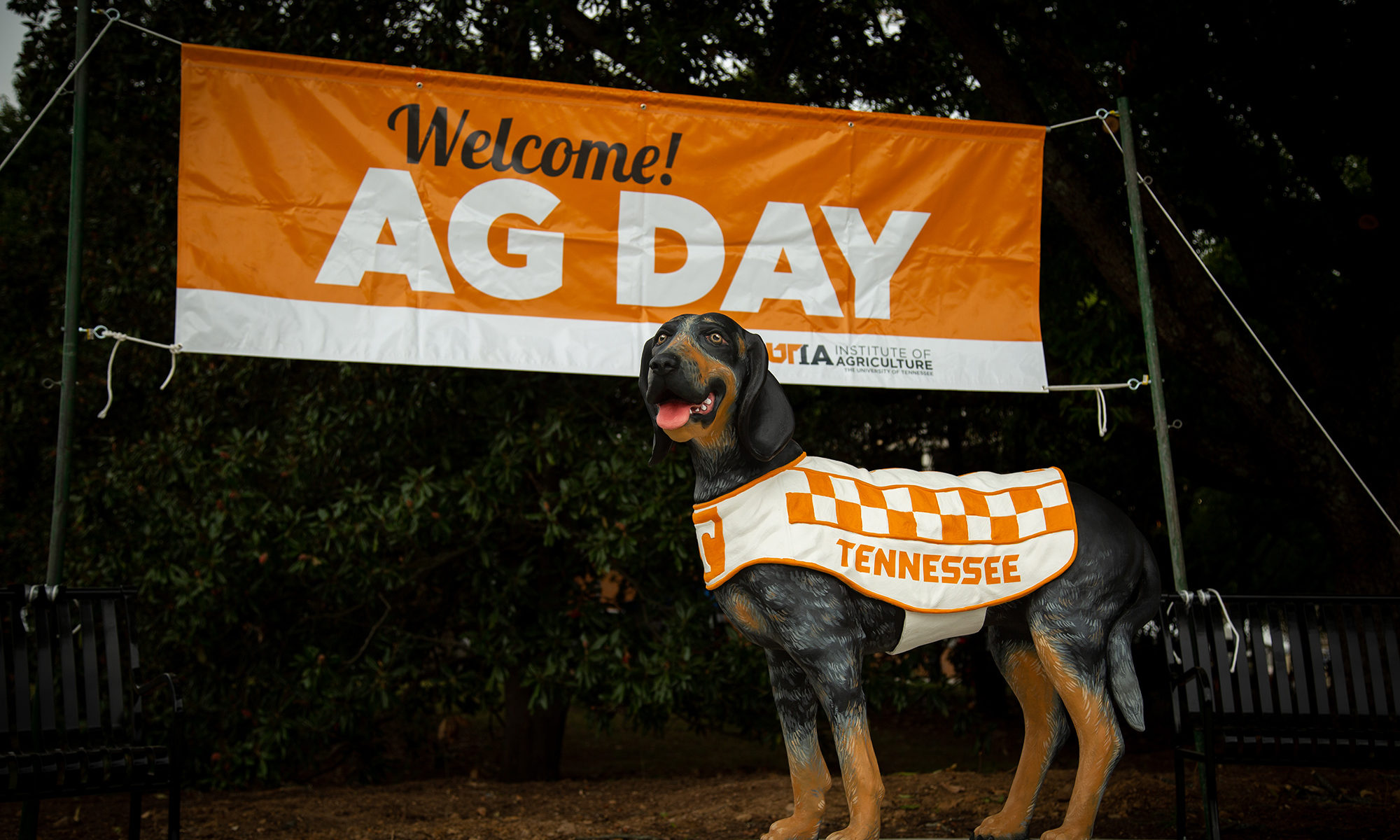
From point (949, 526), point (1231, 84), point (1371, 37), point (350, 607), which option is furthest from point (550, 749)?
point (1371, 37)

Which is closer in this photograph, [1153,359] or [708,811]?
[1153,359]

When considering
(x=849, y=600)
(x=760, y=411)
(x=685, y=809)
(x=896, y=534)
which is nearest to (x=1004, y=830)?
(x=849, y=600)

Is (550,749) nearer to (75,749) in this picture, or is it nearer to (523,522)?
(523,522)

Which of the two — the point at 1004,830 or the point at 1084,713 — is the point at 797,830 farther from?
the point at 1084,713

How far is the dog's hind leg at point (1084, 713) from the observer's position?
369cm

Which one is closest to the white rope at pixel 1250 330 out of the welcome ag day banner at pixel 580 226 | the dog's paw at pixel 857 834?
the welcome ag day banner at pixel 580 226

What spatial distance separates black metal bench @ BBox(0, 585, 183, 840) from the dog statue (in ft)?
6.74

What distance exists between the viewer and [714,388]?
143 inches

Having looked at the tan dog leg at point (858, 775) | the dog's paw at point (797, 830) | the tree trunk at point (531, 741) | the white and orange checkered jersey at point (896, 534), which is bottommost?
the tree trunk at point (531, 741)

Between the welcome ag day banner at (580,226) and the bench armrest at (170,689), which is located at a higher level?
the welcome ag day banner at (580,226)

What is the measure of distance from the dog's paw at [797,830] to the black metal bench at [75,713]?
2094 mm

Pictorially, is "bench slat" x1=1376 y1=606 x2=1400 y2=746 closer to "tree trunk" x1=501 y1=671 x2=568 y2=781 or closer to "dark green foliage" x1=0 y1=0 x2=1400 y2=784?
"dark green foliage" x1=0 y1=0 x2=1400 y2=784

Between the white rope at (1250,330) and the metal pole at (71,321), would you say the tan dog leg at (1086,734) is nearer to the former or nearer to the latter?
the white rope at (1250,330)

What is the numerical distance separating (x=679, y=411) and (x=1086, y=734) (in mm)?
1830
